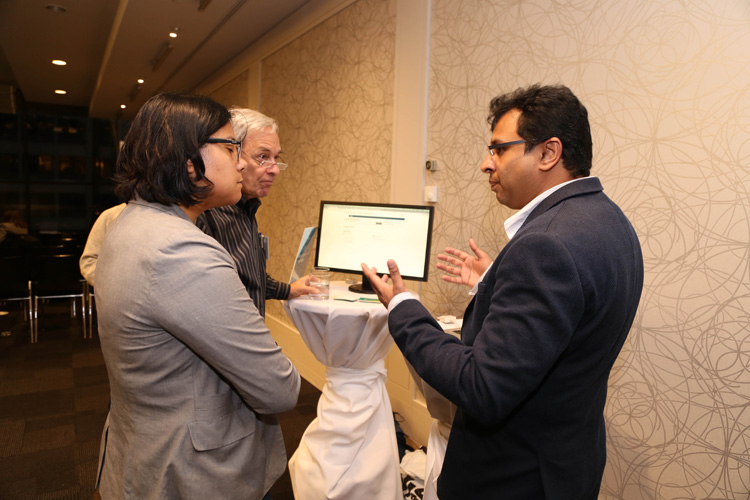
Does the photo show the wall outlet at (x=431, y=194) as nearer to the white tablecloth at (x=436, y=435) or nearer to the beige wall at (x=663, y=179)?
the beige wall at (x=663, y=179)

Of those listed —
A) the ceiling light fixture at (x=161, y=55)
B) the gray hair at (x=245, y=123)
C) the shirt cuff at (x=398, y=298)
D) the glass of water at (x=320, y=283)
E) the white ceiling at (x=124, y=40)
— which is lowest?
the glass of water at (x=320, y=283)

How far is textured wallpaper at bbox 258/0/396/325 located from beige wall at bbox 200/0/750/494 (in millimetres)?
748

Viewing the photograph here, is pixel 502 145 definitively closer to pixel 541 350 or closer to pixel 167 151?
pixel 541 350

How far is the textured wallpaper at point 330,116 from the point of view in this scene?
10.5 feet

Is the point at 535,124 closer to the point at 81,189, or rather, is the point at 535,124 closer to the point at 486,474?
the point at 486,474

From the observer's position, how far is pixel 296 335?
4.26 m

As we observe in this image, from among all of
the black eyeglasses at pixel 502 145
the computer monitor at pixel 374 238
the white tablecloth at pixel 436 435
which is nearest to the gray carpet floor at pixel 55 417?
the white tablecloth at pixel 436 435

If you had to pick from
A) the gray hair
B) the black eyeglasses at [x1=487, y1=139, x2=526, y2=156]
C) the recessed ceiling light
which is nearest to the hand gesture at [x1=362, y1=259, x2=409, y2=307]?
the black eyeglasses at [x1=487, y1=139, x2=526, y2=156]

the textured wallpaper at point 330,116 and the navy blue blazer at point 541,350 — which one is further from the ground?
the textured wallpaper at point 330,116

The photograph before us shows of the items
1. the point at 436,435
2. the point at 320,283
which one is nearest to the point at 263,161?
the point at 320,283

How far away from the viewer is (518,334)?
88 centimetres

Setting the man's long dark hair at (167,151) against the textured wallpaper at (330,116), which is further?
the textured wallpaper at (330,116)

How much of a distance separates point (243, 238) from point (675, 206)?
156 cm

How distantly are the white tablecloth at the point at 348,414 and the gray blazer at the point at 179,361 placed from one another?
87 cm
